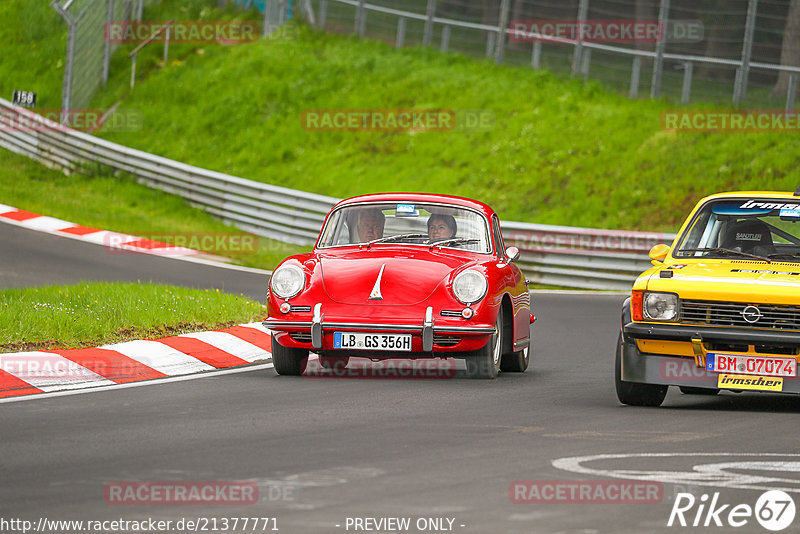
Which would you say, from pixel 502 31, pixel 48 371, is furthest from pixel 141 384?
pixel 502 31

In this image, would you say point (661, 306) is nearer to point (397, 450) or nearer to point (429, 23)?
point (397, 450)

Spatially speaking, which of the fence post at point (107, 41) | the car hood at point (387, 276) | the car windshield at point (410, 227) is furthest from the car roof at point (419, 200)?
the fence post at point (107, 41)

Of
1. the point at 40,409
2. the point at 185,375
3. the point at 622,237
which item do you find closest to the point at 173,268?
the point at 622,237

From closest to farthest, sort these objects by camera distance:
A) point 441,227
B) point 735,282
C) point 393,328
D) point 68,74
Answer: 1. point 735,282
2. point 393,328
3. point 441,227
4. point 68,74

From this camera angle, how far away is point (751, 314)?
8.48 meters

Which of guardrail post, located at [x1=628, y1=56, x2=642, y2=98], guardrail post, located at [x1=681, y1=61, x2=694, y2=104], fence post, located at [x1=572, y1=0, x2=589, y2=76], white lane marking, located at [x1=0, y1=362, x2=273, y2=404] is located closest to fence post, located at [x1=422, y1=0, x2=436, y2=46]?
fence post, located at [x1=572, y1=0, x2=589, y2=76]

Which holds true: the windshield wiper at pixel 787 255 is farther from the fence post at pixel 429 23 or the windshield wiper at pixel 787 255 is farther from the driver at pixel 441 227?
the fence post at pixel 429 23

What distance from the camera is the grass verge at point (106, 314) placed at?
1044cm

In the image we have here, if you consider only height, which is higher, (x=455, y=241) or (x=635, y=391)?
(x=455, y=241)

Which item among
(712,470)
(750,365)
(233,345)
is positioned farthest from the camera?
(233,345)

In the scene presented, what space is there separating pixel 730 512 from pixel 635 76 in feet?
76.2

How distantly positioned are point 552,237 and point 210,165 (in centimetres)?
1117

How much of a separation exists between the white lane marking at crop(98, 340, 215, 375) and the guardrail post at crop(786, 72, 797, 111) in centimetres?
1756

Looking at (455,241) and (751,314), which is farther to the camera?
(455,241)
